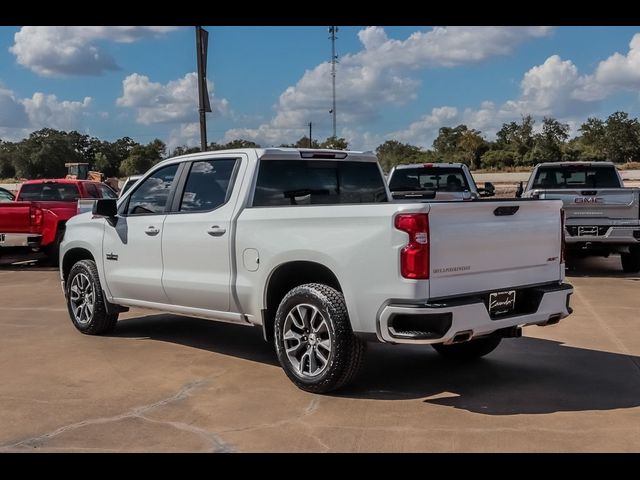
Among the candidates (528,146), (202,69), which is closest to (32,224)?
(202,69)

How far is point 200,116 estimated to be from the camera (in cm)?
1638

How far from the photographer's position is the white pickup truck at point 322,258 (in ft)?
15.9

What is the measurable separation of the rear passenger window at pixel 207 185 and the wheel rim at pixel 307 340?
134 centimetres

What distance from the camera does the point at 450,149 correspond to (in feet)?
290

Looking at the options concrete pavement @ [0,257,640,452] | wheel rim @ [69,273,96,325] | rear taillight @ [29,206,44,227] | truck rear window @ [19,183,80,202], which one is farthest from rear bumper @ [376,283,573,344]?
truck rear window @ [19,183,80,202]

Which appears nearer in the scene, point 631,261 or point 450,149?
point 631,261

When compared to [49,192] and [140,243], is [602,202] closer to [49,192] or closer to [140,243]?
[140,243]

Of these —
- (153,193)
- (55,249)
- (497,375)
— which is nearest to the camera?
(497,375)

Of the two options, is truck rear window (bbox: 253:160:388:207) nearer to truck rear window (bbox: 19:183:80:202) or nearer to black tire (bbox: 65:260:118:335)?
black tire (bbox: 65:260:118:335)

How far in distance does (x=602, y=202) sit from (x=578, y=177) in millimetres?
2077

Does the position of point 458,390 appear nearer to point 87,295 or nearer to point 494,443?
point 494,443

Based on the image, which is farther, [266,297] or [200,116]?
[200,116]

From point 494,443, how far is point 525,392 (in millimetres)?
1215

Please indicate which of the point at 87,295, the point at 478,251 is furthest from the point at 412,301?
the point at 87,295
